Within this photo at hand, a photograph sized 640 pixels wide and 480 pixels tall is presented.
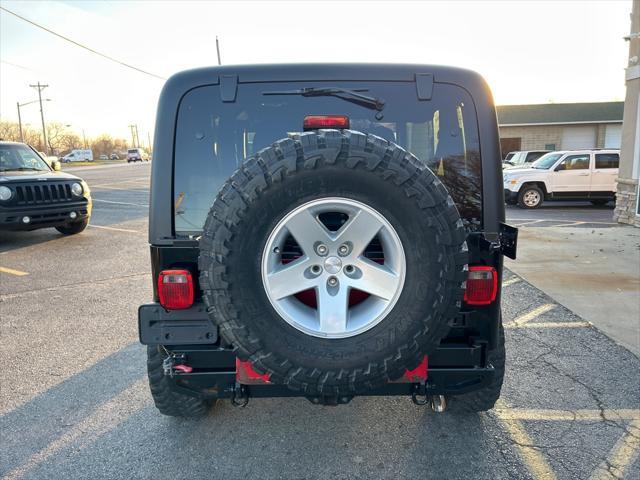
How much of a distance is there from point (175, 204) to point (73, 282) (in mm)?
4774

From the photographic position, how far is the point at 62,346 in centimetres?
415

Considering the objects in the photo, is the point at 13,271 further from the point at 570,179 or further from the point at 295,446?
the point at 570,179

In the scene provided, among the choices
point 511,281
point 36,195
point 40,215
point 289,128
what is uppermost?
point 289,128

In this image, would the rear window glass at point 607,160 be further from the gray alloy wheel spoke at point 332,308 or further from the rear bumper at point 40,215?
the gray alloy wheel spoke at point 332,308

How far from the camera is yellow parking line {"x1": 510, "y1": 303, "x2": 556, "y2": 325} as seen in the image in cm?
480

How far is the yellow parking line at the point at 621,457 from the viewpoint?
244 cm

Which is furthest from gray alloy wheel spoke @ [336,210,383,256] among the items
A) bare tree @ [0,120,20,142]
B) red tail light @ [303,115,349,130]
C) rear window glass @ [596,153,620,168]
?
bare tree @ [0,120,20,142]

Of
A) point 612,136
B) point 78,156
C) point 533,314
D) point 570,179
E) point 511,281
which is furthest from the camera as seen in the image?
point 78,156

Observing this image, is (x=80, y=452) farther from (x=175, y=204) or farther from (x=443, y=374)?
(x=443, y=374)

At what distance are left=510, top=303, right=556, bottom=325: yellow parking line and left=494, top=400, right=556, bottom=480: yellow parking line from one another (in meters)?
1.88

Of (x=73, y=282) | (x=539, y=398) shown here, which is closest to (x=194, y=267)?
(x=539, y=398)

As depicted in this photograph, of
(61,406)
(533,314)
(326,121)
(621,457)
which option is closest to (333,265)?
(326,121)

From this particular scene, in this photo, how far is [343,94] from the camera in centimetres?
235

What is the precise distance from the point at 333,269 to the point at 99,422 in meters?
2.06
